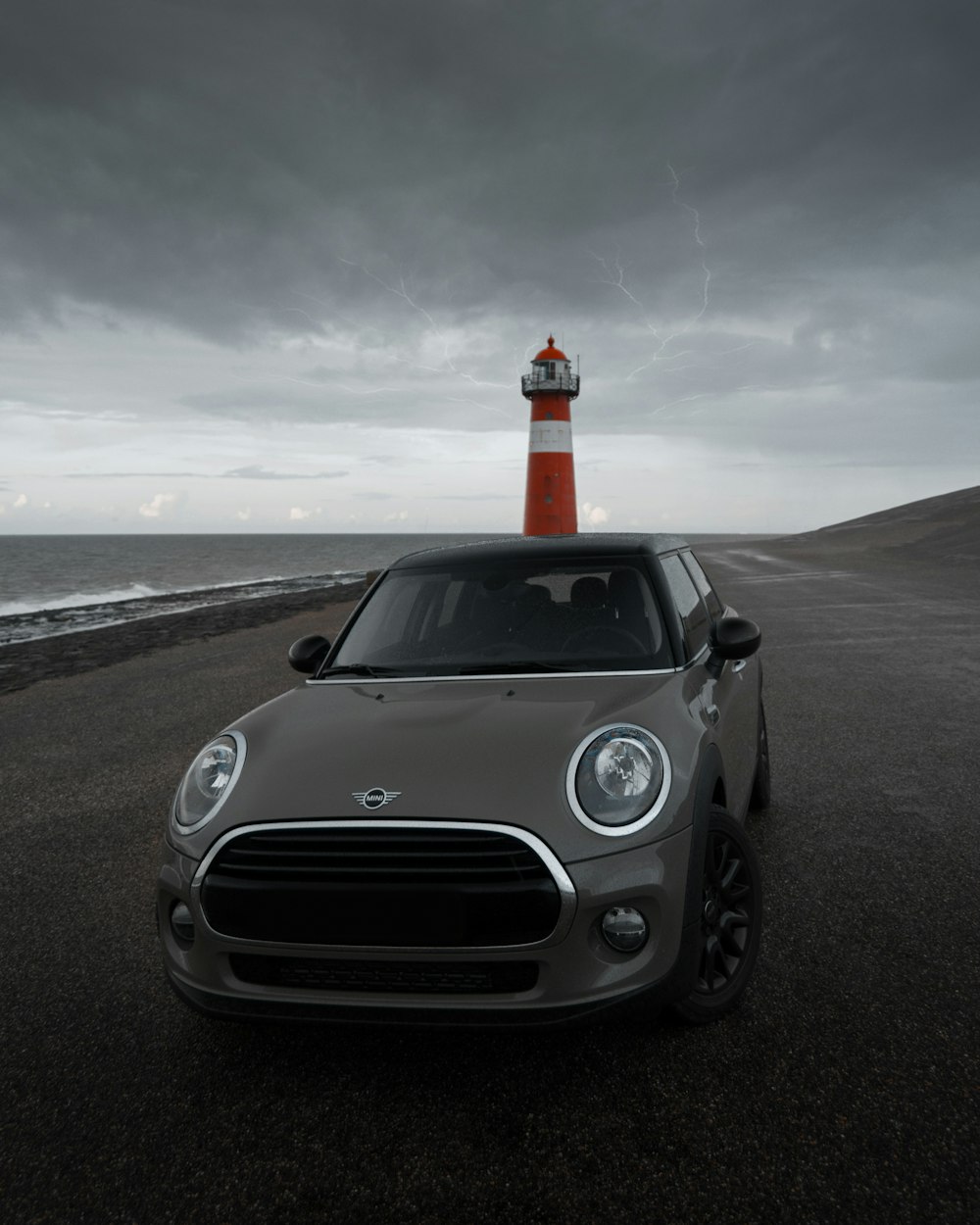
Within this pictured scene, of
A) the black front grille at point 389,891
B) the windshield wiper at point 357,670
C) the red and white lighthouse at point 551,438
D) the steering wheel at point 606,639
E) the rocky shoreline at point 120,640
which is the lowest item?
the rocky shoreline at point 120,640

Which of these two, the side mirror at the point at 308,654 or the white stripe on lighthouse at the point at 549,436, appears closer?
the side mirror at the point at 308,654

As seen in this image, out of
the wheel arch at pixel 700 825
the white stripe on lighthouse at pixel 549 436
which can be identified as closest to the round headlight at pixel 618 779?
the wheel arch at pixel 700 825

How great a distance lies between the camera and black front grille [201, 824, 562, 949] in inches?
93.0

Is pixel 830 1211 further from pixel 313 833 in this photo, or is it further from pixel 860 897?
pixel 860 897

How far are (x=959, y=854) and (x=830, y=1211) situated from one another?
2597 mm

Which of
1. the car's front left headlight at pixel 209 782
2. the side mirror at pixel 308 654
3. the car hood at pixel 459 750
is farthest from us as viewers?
the side mirror at pixel 308 654

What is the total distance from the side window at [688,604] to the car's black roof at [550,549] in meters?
0.10

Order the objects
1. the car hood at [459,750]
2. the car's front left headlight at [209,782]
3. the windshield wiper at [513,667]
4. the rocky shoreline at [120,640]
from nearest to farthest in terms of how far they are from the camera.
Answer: the car hood at [459,750]
the car's front left headlight at [209,782]
the windshield wiper at [513,667]
the rocky shoreline at [120,640]

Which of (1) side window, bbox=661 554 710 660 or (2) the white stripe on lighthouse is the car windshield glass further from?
(2) the white stripe on lighthouse

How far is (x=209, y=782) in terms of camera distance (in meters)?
2.88

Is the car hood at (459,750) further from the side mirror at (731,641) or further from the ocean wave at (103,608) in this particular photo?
the ocean wave at (103,608)

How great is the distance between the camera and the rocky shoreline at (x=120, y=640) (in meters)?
13.0

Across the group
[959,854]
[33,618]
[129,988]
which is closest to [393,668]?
[129,988]

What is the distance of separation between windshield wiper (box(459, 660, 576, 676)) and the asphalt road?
4.29ft
